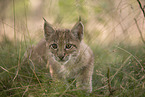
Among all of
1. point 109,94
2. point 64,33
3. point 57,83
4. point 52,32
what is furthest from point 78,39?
point 109,94

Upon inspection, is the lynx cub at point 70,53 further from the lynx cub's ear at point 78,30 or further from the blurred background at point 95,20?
the blurred background at point 95,20

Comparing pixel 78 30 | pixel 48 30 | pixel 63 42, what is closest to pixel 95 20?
pixel 78 30

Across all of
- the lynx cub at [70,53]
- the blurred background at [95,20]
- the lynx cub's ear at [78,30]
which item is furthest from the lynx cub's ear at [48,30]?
the lynx cub's ear at [78,30]

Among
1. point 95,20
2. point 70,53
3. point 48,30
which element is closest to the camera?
point 70,53

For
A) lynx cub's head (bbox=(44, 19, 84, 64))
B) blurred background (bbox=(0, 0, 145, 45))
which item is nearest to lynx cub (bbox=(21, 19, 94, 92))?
lynx cub's head (bbox=(44, 19, 84, 64))

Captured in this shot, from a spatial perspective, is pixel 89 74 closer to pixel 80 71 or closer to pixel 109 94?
pixel 80 71

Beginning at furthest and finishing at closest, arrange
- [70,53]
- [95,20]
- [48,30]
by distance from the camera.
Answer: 1. [95,20]
2. [48,30]
3. [70,53]

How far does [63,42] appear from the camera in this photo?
10.6ft

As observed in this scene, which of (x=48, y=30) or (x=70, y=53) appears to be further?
(x=48, y=30)

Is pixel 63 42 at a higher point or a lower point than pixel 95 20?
lower

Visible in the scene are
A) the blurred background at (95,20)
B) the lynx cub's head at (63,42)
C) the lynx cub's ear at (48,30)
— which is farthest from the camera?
the lynx cub's ear at (48,30)

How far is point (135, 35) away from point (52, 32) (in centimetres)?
172

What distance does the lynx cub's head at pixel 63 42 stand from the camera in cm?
311

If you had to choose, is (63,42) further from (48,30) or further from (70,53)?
(48,30)
